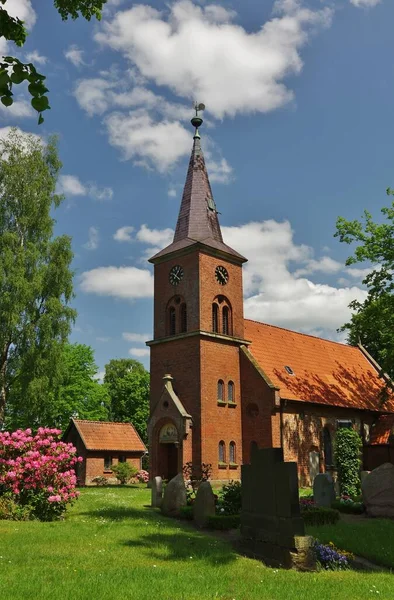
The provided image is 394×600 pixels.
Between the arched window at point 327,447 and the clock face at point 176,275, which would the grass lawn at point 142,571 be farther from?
the arched window at point 327,447

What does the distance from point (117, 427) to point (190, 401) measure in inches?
553

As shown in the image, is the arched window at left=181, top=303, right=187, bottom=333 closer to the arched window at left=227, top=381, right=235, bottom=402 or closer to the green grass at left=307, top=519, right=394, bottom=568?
the arched window at left=227, top=381, right=235, bottom=402

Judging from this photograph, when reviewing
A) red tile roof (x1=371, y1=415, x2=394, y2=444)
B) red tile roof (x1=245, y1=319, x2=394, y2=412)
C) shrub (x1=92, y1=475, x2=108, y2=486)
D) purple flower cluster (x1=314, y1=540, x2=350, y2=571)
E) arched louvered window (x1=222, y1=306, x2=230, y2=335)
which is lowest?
shrub (x1=92, y1=475, x2=108, y2=486)

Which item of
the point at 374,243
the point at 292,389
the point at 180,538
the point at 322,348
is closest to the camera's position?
the point at 180,538

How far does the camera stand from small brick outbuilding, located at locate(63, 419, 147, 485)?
37031mm

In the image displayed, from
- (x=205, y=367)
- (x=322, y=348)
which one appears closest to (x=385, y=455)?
(x=205, y=367)

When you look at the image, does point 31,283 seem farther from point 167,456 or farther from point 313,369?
point 313,369

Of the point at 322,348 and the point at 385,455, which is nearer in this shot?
the point at 385,455

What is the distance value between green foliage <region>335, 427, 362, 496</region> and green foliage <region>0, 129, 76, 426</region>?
546 inches

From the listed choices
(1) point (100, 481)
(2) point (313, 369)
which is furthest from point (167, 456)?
(2) point (313, 369)

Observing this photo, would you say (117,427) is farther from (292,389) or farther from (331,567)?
(331,567)

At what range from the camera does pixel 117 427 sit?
40.7 m

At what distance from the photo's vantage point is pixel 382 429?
3356 centimetres

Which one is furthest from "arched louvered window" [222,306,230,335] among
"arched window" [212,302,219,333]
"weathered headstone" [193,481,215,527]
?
"weathered headstone" [193,481,215,527]
